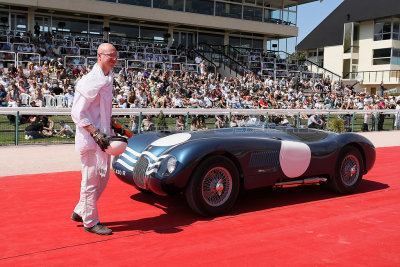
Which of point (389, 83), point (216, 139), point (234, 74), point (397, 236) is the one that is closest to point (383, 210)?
point (397, 236)

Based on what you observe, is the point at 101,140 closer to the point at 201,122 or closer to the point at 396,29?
the point at 201,122

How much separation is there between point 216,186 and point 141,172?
0.93 metres

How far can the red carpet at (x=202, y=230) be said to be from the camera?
4.09 meters

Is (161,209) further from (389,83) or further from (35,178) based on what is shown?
(389,83)

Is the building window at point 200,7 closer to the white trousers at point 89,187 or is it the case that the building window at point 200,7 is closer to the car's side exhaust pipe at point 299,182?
the car's side exhaust pipe at point 299,182

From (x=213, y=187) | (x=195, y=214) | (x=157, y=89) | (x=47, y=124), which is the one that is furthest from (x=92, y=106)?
(x=157, y=89)

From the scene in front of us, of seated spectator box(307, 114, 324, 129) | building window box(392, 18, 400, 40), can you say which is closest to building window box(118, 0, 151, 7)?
seated spectator box(307, 114, 324, 129)

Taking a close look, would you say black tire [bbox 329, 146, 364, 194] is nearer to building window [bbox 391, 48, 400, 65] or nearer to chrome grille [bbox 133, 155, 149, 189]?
chrome grille [bbox 133, 155, 149, 189]

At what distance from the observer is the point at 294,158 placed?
19.5ft

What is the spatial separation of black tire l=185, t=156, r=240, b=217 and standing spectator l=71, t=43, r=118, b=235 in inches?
41.4

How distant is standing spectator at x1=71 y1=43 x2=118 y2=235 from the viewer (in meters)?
4.54

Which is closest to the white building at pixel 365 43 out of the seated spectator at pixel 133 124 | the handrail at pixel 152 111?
the handrail at pixel 152 111

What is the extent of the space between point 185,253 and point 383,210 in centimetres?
310

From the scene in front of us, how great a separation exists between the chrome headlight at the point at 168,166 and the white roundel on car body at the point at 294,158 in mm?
1563
